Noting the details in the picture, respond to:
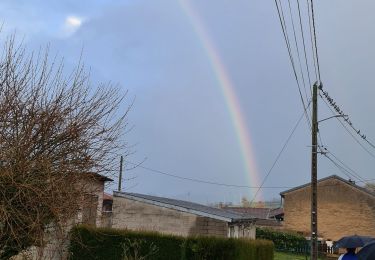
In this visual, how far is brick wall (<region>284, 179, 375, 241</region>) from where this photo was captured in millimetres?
48812

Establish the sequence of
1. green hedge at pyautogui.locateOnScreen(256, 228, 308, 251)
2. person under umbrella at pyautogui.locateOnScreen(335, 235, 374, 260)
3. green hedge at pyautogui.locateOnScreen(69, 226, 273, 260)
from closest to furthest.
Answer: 1. person under umbrella at pyautogui.locateOnScreen(335, 235, 374, 260)
2. green hedge at pyautogui.locateOnScreen(69, 226, 273, 260)
3. green hedge at pyautogui.locateOnScreen(256, 228, 308, 251)

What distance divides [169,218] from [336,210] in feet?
97.4

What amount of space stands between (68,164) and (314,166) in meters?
Answer: 14.6

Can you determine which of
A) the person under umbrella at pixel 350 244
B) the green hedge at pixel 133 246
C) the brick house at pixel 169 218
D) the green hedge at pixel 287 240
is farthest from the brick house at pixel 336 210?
the person under umbrella at pixel 350 244

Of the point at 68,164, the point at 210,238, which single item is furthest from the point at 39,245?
the point at 210,238

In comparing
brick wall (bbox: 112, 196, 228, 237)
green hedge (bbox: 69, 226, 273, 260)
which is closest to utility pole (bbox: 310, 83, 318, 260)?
brick wall (bbox: 112, 196, 228, 237)

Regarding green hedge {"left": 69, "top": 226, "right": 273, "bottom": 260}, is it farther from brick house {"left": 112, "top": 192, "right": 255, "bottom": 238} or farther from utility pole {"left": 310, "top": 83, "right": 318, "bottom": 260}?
brick house {"left": 112, "top": 192, "right": 255, "bottom": 238}

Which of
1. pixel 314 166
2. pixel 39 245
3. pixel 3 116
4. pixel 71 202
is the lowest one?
pixel 39 245

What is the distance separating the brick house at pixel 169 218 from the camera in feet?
78.0

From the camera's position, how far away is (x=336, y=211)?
49.8 metres

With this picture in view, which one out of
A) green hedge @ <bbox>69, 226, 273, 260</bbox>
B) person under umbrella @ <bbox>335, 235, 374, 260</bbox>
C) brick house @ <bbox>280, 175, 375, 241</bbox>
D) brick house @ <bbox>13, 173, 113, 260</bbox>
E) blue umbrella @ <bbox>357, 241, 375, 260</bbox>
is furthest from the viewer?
brick house @ <bbox>280, 175, 375, 241</bbox>

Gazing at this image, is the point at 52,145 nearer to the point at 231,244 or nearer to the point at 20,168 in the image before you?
the point at 20,168

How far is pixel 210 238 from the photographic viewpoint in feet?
47.6

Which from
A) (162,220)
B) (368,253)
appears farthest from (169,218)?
(368,253)
